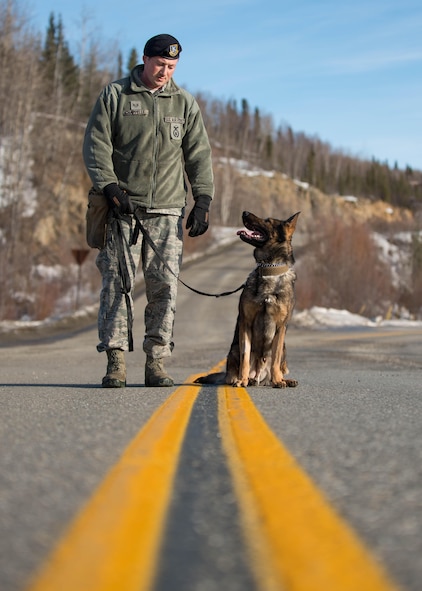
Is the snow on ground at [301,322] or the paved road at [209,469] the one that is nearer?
the paved road at [209,469]

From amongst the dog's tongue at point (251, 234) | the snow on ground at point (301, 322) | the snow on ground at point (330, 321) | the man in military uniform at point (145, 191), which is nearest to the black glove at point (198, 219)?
the man in military uniform at point (145, 191)

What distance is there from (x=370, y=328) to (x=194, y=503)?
74.8ft

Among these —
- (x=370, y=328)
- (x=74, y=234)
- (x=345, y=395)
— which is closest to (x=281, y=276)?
(x=345, y=395)

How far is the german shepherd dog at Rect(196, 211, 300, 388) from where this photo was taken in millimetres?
5949

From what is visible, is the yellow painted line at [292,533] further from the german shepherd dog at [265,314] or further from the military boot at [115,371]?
the military boot at [115,371]

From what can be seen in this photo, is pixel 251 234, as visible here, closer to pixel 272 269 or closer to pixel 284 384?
pixel 272 269

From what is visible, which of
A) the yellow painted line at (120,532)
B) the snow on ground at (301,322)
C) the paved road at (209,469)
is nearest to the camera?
the yellow painted line at (120,532)

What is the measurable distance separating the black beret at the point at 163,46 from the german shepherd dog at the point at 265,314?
1.52 meters

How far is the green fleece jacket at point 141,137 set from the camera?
6.27 m

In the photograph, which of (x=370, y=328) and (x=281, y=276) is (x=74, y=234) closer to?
(x=370, y=328)

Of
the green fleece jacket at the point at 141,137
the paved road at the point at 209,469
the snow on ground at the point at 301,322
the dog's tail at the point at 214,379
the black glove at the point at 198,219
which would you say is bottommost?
the snow on ground at the point at 301,322

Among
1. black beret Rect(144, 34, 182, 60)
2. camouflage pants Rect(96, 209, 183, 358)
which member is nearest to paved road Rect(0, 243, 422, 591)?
camouflage pants Rect(96, 209, 183, 358)

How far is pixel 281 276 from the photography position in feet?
19.8

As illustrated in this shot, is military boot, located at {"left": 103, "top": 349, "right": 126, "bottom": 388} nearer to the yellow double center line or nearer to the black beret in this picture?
the black beret
